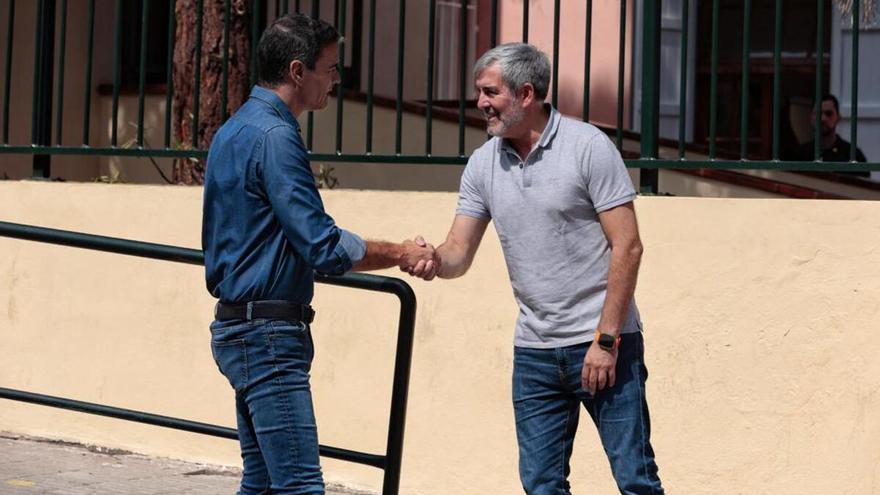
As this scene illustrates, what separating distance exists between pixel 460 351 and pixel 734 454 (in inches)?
46.2

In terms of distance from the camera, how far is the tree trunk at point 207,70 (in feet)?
24.1

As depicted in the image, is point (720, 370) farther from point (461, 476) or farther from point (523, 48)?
point (523, 48)

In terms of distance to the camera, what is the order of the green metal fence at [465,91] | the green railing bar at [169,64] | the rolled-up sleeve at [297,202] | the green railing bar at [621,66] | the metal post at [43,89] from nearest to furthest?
the rolled-up sleeve at [297,202] → the green metal fence at [465,91] → the green railing bar at [621,66] → the green railing bar at [169,64] → the metal post at [43,89]

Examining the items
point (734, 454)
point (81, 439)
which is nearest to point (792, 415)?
point (734, 454)

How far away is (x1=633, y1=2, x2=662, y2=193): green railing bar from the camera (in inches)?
241

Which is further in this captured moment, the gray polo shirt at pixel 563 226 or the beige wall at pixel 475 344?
the beige wall at pixel 475 344

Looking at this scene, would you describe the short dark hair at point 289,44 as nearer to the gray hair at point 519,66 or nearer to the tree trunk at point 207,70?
the gray hair at point 519,66

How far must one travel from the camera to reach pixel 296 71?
4098 mm

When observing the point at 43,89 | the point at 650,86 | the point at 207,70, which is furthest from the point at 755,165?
the point at 43,89

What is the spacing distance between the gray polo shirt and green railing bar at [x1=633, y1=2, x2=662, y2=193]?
175 centimetres

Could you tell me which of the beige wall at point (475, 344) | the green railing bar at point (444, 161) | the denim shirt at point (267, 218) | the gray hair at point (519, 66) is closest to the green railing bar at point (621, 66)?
the green railing bar at point (444, 161)

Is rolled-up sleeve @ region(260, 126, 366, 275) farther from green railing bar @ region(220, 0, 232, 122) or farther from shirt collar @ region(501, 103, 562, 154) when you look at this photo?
green railing bar @ region(220, 0, 232, 122)

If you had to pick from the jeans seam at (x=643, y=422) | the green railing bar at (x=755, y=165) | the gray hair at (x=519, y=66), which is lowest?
the jeans seam at (x=643, y=422)

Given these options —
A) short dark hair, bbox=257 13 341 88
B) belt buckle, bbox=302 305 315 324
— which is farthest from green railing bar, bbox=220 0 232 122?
belt buckle, bbox=302 305 315 324
